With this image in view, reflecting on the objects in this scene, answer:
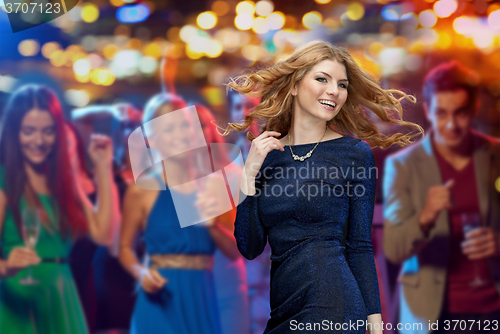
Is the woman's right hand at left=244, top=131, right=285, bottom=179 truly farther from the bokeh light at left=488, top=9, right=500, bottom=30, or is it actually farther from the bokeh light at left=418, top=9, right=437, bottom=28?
the bokeh light at left=488, top=9, right=500, bottom=30

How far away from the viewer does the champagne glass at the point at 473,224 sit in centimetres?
343

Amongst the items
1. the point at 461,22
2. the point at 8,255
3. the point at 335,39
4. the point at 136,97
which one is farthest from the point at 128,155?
the point at 461,22

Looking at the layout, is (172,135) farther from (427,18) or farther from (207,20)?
(427,18)

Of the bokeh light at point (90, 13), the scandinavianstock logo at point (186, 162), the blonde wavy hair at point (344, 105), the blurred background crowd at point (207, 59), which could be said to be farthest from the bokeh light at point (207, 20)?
the blonde wavy hair at point (344, 105)

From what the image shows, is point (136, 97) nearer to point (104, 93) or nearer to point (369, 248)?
point (104, 93)

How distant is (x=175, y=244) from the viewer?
11.3 feet

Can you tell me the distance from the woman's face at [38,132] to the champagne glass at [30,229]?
389mm

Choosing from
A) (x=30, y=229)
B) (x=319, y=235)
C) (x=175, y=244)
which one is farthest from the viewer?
(x=30, y=229)

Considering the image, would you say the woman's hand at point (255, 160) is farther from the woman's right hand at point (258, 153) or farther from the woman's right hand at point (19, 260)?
the woman's right hand at point (19, 260)

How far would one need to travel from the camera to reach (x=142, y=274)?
3471 millimetres

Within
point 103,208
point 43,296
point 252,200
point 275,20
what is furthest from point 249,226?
point 43,296

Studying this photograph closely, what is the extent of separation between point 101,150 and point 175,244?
3.04 feet

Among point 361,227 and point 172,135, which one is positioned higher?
point 172,135

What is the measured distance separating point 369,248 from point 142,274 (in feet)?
7.47
